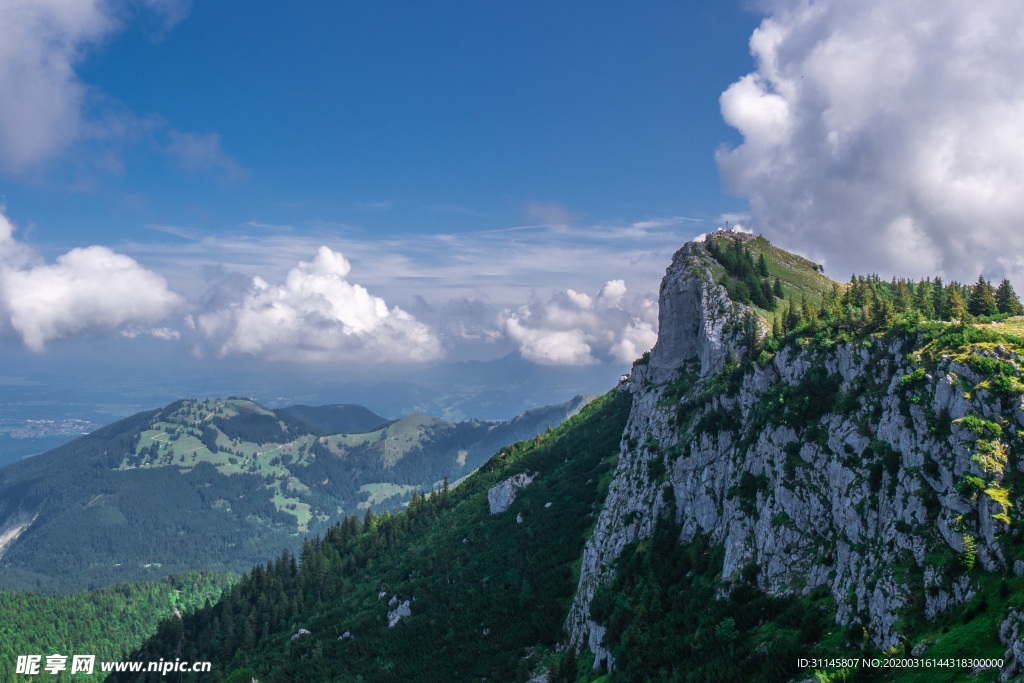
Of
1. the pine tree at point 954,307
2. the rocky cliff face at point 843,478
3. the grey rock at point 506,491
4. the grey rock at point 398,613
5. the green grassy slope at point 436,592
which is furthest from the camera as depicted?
the grey rock at point 506,491

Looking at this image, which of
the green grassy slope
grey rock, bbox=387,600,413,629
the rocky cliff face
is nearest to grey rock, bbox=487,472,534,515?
the green grassy slope

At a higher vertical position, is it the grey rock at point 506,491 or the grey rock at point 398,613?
the grey rock at point 506,491

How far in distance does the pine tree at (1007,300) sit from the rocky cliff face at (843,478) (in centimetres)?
3383

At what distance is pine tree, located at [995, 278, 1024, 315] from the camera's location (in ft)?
261

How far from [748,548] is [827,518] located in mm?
9234

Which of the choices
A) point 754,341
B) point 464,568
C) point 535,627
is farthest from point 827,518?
point 464,568

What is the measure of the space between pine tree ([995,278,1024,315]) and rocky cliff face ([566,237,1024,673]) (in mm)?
33826

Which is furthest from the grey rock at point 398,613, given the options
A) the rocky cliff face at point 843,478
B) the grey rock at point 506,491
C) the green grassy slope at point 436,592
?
the rocky cliff face at point 843,478

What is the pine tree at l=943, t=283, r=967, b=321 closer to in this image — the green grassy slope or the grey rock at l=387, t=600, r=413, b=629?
the green grassy slope

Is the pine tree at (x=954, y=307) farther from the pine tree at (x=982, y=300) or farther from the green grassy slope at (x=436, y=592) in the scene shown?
the green grassy slope at (x=436, y=592)

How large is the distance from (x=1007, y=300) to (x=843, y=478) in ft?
165

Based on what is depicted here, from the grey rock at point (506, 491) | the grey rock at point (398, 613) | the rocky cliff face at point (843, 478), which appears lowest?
the grey rock at point (398, 613)

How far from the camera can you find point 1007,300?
80.8 m

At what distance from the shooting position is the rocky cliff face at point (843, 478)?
143ft
